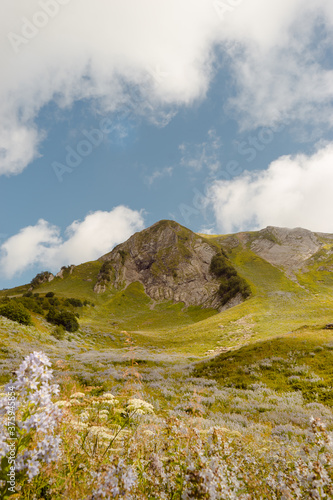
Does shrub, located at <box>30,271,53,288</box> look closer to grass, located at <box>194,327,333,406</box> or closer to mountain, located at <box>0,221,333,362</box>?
mountain, located at <box>0,221,333,362</box>

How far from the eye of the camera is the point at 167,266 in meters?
161

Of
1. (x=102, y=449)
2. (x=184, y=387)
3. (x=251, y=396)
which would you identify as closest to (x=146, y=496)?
(x=102, y=449)

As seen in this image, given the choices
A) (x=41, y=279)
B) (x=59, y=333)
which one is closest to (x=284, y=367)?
(x=59, y=333)

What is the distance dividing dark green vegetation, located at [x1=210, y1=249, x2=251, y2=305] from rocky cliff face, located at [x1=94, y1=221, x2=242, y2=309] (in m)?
3.70

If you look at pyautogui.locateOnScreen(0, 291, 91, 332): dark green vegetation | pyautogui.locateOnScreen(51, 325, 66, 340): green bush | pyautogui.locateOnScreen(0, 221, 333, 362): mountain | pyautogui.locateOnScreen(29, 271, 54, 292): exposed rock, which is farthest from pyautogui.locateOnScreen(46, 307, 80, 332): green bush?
pyautogui.locateOnScreen(29, 271, 54, 292): exposed rock

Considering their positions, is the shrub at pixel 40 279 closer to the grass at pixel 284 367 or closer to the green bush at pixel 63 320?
the green bush at pixel 63 320

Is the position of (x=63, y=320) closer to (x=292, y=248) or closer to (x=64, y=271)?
(x=64, y=271)

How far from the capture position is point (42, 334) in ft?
141

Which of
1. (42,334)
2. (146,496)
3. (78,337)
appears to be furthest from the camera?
(78,337)

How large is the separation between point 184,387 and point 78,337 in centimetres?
4593

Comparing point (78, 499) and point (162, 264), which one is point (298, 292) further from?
point (78, 499)

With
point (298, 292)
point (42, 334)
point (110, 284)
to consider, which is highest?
point (110, 284)

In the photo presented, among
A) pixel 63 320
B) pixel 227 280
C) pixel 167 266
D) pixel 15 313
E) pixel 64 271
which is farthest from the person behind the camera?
pixel 167 266

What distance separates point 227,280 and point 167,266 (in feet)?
153
